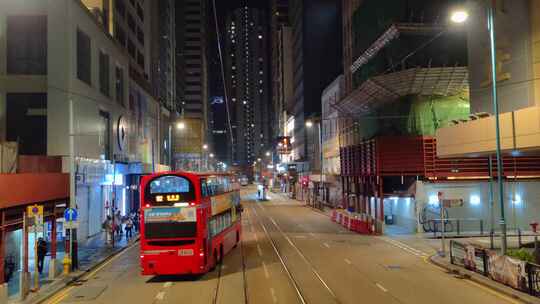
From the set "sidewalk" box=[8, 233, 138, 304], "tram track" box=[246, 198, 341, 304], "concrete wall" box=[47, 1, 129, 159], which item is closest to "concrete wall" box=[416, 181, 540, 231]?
"tram track" box=[246, 198, 341, 304]

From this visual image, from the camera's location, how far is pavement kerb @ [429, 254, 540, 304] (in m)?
16.2

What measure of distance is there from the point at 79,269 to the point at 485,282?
1623 centimetres

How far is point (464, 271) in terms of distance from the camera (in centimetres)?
2122

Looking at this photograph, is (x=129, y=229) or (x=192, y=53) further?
(x=192, y=53)

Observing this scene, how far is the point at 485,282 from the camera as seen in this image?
62.0 feet

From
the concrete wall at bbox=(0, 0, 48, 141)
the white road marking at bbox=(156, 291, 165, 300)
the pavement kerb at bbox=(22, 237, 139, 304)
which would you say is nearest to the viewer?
the white road marking at bbox=(156, 291, 165, 300)

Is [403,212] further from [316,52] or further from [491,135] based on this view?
[316,52]

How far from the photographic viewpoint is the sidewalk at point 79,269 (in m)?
18.3

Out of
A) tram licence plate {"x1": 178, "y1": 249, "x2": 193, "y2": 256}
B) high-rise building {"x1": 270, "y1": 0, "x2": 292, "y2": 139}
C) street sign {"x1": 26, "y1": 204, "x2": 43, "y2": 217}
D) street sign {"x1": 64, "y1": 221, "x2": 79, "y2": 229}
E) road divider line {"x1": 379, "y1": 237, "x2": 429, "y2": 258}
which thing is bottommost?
road divider line {"x1": 379, "y1": 237, "x2": 429, "y2": 258}

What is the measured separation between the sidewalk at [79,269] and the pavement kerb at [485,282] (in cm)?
1459

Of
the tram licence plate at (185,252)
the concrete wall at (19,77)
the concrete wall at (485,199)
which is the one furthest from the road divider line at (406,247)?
the concrete wall at (19,77)

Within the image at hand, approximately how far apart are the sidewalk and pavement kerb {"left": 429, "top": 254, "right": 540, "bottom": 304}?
14.6 m

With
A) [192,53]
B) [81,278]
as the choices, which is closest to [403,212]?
[81,278]

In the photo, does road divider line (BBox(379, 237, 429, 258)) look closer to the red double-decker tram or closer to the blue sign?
the red double-decker tram
